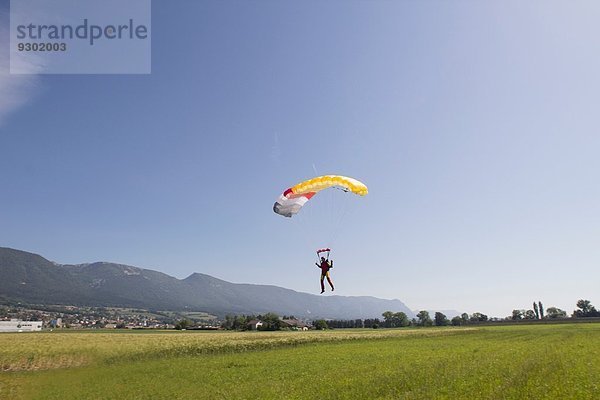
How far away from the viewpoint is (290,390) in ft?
62.2

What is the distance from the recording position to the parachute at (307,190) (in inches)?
1067

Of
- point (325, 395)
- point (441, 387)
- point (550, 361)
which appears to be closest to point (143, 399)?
point (325, 395)

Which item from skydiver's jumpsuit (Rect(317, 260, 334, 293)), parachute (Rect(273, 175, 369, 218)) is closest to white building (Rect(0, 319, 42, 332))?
parachute (Rect(273, 175, 369, 218))

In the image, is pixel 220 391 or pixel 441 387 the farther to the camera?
A: pixel 220 391

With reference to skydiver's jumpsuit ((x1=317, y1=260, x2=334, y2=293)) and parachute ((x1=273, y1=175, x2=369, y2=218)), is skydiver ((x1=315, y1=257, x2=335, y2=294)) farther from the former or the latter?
parachute ((x1=273, y1=175, x2=369, y2=218))

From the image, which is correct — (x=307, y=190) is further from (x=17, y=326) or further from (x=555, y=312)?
(x=555, y=312)

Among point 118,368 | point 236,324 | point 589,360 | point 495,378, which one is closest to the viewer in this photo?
point 495,378

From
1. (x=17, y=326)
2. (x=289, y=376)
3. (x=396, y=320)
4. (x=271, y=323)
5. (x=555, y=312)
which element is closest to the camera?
(x=289, y=376)

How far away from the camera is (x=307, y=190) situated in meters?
27.2

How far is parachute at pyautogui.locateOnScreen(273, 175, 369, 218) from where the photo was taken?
27.1 meters

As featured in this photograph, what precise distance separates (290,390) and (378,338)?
42242mm

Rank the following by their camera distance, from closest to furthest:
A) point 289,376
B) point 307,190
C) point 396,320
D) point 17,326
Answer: point 289,376 → point 307,190 → point 17,326 → point 396,320

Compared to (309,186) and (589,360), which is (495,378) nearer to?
(589,360)

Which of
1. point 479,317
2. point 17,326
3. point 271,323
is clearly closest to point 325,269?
point 271,323
